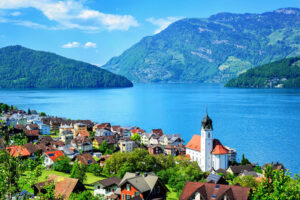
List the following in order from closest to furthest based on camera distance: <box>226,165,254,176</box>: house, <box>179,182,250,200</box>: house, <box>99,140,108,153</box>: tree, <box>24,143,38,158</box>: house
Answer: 1. <box>179,182,250,200</box>: house
2. <box>226,165,254,176</box>: house
3. <box>24,143,38,158</box>: house
4. <box>99,140,108,153</box>: tree

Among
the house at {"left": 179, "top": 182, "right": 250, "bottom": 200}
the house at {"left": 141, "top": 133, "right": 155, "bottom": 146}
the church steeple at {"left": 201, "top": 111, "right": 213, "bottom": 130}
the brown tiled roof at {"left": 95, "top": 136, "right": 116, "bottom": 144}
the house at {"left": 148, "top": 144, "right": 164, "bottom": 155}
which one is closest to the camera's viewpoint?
the house at {"left": 179, "top": 182, "right": 250, "bottom": 200}

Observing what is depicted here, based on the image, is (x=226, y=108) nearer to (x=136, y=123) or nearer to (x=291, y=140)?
(x=136, y=123)

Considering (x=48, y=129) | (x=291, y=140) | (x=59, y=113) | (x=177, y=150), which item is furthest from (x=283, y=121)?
(x=59, y=113)

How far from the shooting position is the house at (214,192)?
2947 cm

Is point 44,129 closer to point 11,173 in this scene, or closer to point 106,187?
point 106,187

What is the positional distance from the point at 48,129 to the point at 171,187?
6351cm

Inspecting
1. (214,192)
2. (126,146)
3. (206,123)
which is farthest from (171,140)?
(214,192)

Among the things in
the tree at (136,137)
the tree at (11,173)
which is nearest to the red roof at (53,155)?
the tree at (136,137)

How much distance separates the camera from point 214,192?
1199 inches

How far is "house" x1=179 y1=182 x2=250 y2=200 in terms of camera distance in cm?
2947

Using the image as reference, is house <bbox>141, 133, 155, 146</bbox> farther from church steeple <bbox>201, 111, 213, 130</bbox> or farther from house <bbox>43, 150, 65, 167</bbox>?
house <bbox>43, 150, 65, 167</bbox>

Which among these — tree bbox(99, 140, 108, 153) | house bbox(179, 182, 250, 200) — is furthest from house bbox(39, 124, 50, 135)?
house bbox(179, 182, 250, 200)

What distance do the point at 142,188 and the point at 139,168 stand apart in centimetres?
1458

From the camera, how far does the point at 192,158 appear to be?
59.5m
